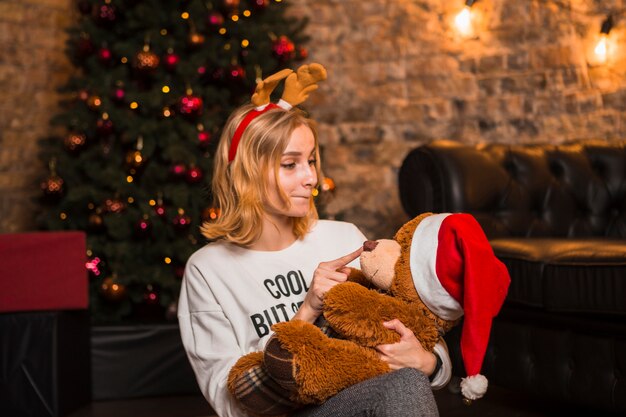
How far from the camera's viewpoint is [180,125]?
12.2 feet

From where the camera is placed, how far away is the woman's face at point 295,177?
1.73 metres

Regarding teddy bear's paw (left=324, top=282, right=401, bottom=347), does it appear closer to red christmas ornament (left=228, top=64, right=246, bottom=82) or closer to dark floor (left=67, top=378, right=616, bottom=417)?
dark floor (left=67, top=378, right=616, bottom=417)

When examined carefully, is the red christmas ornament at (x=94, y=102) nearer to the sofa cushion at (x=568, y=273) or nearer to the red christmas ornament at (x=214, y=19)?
the red christmas ornament at (x=214, y=19)

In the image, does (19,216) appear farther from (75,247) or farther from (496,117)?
(496,117)

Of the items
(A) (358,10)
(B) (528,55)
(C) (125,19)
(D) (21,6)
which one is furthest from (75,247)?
(B) (528,55)

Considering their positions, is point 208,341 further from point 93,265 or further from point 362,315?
point 93,265

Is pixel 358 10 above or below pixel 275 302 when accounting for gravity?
above

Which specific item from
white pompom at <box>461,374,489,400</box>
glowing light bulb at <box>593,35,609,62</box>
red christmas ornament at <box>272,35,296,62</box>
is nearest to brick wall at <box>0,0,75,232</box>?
red christmas ornament at <box>272,35,296,62</box>

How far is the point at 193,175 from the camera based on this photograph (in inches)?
143

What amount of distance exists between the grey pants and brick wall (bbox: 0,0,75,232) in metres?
3.10

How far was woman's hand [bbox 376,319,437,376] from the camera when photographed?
1.39 metres

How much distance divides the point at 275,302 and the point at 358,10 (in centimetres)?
321

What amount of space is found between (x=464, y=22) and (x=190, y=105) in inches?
67.8

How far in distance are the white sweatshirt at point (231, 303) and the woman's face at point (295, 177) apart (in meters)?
0.13
